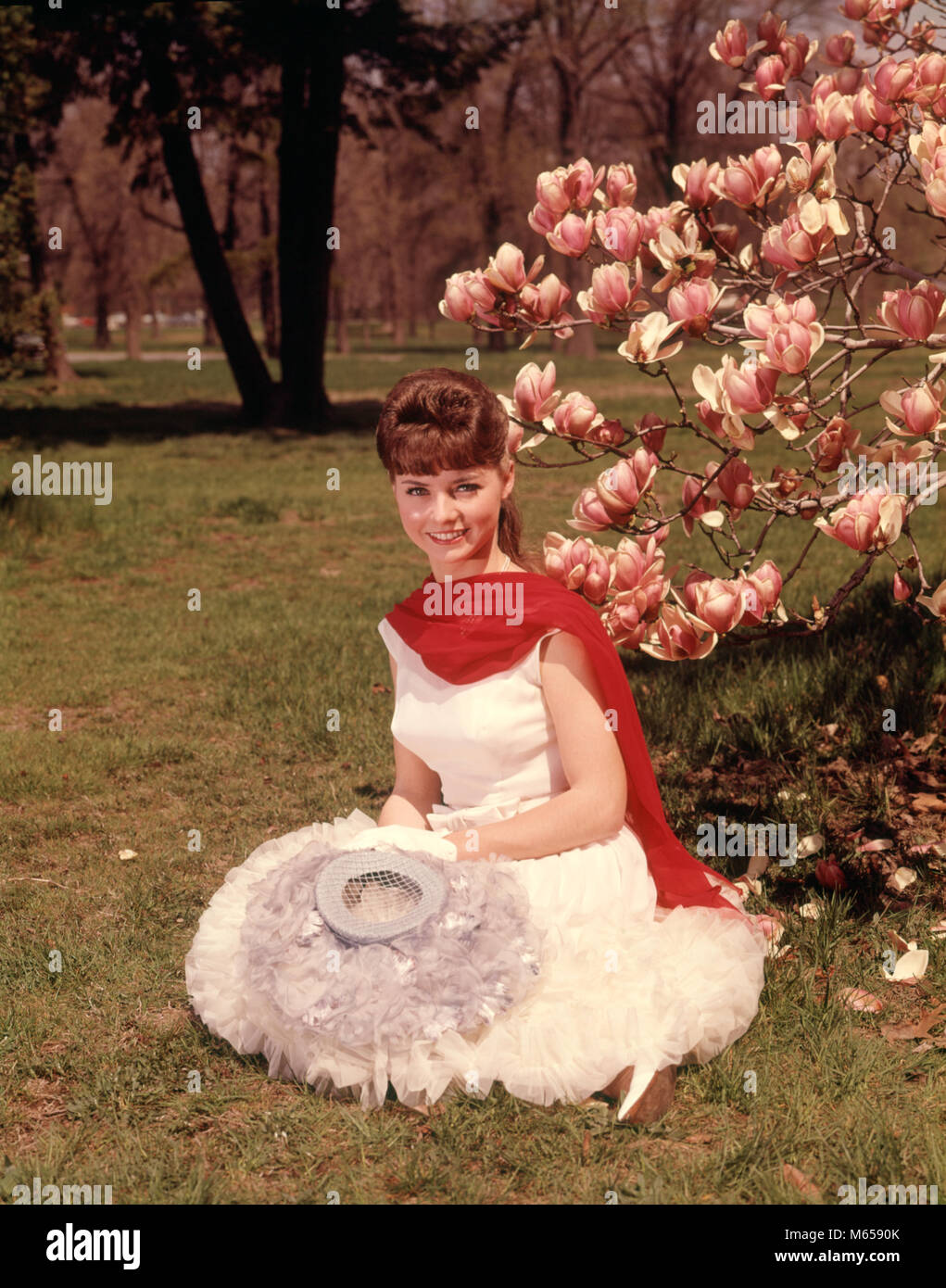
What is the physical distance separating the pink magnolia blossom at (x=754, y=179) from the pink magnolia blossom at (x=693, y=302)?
0.30 m

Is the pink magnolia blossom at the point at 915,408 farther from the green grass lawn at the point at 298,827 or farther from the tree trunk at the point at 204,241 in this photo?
the tree trunk at the point at 204,241

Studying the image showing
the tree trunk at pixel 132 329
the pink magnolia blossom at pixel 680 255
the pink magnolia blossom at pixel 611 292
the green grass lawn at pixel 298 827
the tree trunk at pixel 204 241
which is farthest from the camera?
the tree trunk at pixel 132 329

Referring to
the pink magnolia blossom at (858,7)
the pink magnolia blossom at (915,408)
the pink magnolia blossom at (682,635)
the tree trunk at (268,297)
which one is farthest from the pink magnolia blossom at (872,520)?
the tree trunk at (268,297)

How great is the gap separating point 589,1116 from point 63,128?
4261 cm

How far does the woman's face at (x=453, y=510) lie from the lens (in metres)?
2.88

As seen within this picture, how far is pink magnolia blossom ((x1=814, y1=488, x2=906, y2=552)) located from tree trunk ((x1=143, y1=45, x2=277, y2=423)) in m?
13.8

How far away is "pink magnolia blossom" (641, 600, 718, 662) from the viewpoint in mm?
2928

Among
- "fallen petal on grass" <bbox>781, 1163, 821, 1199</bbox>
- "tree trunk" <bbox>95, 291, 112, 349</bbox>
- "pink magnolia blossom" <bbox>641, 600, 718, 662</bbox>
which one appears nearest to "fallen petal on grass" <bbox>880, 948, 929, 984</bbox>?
"fallen petal on grass" <bbox>781, 1163, 821, 1199</bbox>

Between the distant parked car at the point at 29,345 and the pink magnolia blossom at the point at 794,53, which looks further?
the distant parked car at the point at 29,345

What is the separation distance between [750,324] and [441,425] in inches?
28.8

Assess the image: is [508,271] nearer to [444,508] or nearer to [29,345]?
[444,508]

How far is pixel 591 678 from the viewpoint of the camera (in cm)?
289
